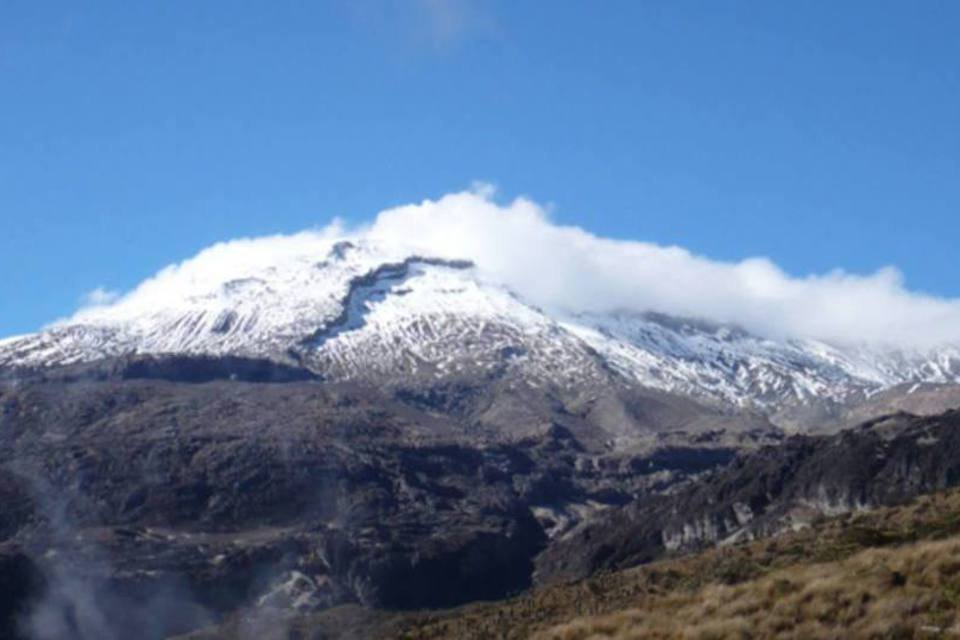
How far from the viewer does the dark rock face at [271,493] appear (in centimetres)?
10019

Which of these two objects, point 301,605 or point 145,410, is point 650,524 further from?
point 145,410

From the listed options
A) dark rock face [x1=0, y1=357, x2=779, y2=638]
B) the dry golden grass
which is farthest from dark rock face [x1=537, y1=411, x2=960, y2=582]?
the dry golden grass

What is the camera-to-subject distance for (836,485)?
306ft

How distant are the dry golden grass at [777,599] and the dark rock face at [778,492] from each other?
58031 millimetres

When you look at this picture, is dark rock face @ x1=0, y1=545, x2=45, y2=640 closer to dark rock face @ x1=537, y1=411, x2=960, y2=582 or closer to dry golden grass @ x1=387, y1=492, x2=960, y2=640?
dark rock face @ x1=537, y1=411, x2=960, y2=582

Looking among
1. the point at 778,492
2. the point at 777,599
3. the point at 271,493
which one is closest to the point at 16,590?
the point at 271,493

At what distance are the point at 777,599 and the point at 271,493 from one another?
119 meters

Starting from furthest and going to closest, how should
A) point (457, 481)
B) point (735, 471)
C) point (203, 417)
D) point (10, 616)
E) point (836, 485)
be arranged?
point (203, 417), point (457, 481), point (735, 471), point (836, 485), point (10, 616)

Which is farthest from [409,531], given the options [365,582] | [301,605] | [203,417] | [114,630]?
[203,417]

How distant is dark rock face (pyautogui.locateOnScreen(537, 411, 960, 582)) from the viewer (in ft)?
293

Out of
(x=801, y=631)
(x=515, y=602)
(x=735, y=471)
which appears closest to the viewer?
(x=801, y=631)

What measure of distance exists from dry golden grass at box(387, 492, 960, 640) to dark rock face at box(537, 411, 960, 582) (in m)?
58.0

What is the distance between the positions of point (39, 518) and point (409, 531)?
33.2 m

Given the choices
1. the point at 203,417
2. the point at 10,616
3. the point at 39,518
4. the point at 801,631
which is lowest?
the point at 801,631
